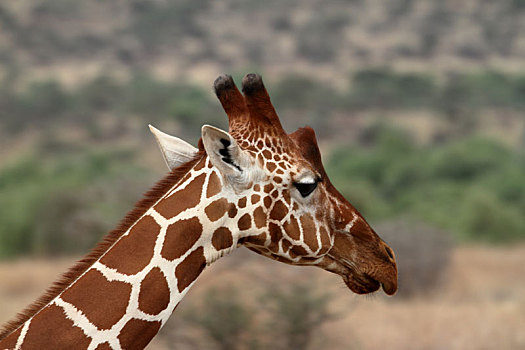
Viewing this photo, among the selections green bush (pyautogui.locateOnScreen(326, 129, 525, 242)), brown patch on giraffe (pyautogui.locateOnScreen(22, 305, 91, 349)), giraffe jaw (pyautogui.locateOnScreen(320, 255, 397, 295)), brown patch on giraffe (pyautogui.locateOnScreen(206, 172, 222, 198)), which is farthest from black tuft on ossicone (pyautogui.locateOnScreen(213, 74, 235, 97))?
green bush (pyautogui.locateOnScreen(326, 129, 525, 242))

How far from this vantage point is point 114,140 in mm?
39844

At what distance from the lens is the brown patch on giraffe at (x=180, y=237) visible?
3.47m

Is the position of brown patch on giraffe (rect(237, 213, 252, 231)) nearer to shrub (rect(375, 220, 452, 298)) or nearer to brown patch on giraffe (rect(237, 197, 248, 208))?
brown patch on giraffe (rect(237, 197, 248, 208))

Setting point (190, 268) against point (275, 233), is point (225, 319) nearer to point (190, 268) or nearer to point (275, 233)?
point (275, 233)

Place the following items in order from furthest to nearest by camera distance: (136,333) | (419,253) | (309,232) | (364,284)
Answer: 1. (419,253)
2. (364,284)
3. (309,232)
4. (136,333)

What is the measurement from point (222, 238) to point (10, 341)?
1.06 metres

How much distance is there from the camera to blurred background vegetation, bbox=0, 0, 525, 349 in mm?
20688

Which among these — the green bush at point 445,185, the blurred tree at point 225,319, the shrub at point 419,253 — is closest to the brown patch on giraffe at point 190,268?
the blurred tree at point 225,319

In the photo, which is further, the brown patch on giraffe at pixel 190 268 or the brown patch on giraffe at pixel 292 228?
the brown patch on giraffe at pixel 292 228

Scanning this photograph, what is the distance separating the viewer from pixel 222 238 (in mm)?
3598

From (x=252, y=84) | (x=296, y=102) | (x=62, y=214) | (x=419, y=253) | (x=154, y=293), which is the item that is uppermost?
(x=252, y=84)

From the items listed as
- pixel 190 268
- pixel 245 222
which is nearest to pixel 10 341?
pixel 190 268

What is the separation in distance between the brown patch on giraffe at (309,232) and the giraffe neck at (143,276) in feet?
1.29

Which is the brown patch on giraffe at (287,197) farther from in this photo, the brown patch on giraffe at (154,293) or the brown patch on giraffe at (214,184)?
the brown patch on giraffe at (154,293)
